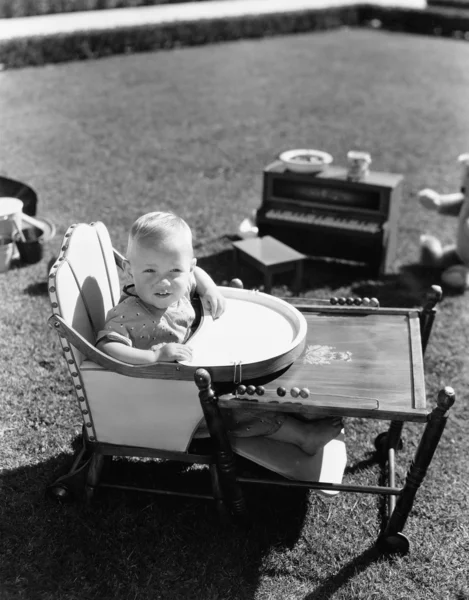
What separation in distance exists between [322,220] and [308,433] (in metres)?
3.30

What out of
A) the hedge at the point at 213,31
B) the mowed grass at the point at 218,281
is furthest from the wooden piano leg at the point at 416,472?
the hedge at the point at 213,31

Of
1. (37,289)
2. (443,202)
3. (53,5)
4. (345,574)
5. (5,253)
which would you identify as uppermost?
(443,202)

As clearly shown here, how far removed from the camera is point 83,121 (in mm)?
11742

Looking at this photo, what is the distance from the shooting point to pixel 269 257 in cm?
611

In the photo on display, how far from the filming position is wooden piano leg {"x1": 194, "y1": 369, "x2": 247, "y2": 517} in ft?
10.5

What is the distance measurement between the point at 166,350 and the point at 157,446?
59 cm

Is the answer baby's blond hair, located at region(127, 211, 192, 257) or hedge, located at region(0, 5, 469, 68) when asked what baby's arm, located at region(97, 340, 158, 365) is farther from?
hedge, located at region(0, 5, 469, 68)

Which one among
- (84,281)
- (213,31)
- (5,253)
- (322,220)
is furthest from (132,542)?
(213,31)

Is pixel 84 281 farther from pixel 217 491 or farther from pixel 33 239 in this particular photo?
pixel 33 239

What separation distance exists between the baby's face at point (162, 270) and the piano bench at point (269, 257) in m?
2.43

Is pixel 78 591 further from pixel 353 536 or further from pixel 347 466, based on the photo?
pixel 347 466

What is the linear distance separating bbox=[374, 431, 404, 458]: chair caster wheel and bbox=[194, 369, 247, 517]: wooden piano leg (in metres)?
1.13

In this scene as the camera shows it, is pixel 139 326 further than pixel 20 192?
No

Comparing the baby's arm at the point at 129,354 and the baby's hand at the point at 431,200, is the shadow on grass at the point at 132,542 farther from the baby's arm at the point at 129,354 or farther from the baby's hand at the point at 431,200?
the baby's hand at the point at 431,200
